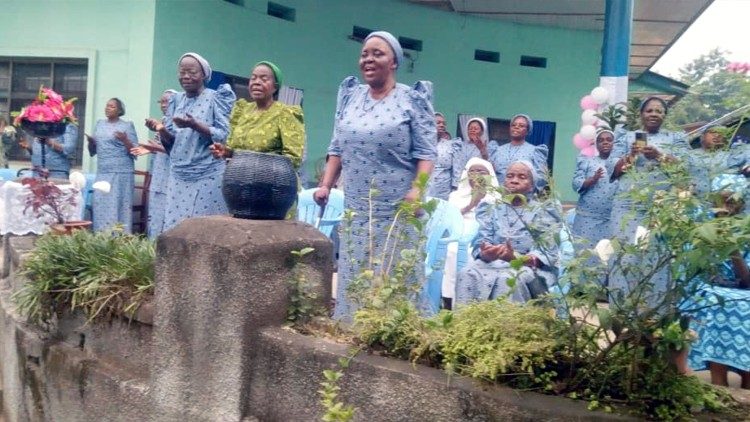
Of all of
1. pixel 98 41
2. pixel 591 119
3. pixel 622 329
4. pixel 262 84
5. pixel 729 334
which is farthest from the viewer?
pixel 98 41

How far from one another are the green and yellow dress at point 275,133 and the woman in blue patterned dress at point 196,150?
972mm

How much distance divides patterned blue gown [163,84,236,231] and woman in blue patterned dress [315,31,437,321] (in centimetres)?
157

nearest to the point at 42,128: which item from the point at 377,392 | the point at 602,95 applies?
the point at 377,392

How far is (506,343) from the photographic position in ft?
7.66

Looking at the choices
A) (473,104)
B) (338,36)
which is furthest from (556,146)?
(338,36)

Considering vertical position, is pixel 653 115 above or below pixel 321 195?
above

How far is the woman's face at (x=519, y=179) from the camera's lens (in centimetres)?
473

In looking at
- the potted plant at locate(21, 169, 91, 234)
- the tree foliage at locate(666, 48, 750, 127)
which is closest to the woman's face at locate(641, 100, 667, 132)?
the tree foliage at locate(666, 48, 750, 127)

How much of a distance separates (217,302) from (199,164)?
7.95ft

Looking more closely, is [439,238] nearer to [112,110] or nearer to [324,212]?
[324,212]

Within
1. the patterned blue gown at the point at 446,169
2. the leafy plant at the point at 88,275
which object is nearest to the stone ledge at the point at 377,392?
the leafy plant at the point at 88,275

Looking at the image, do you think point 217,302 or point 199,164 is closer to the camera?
point 217,302

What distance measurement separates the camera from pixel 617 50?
931 centimetres

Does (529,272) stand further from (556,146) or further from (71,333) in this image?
(556,146)
